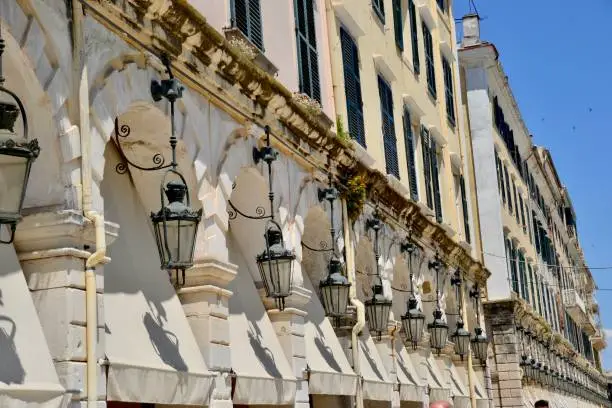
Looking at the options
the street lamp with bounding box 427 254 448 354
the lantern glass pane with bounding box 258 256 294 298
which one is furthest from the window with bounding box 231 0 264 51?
the street lamp with bounding box 427 254 448 354

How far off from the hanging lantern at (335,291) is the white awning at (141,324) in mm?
3666

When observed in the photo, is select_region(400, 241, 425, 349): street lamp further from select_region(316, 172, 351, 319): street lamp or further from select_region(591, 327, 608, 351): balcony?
select_region(591, 327, 608, 351): balcony

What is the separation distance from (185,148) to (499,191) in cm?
2229

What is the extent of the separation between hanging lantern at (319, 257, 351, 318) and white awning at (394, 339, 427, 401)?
4256 mm

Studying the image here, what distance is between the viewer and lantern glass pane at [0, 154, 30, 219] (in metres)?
6.75

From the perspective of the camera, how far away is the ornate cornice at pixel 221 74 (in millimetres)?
10078

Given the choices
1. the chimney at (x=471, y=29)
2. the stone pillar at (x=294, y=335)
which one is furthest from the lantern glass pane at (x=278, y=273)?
the chimney at (x=471, y=29)

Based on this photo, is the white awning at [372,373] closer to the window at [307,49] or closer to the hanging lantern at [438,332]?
the hanging lantern at [438,332]

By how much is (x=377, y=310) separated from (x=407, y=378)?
2777 millimetres

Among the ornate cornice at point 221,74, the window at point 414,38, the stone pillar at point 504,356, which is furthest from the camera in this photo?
the stone pillar at point 504,356

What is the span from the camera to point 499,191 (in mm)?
32344

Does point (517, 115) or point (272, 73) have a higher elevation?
point (517, 115)

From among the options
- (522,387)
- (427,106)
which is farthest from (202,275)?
(522,387)

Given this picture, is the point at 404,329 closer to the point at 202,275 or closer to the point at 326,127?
the point at 326,127
